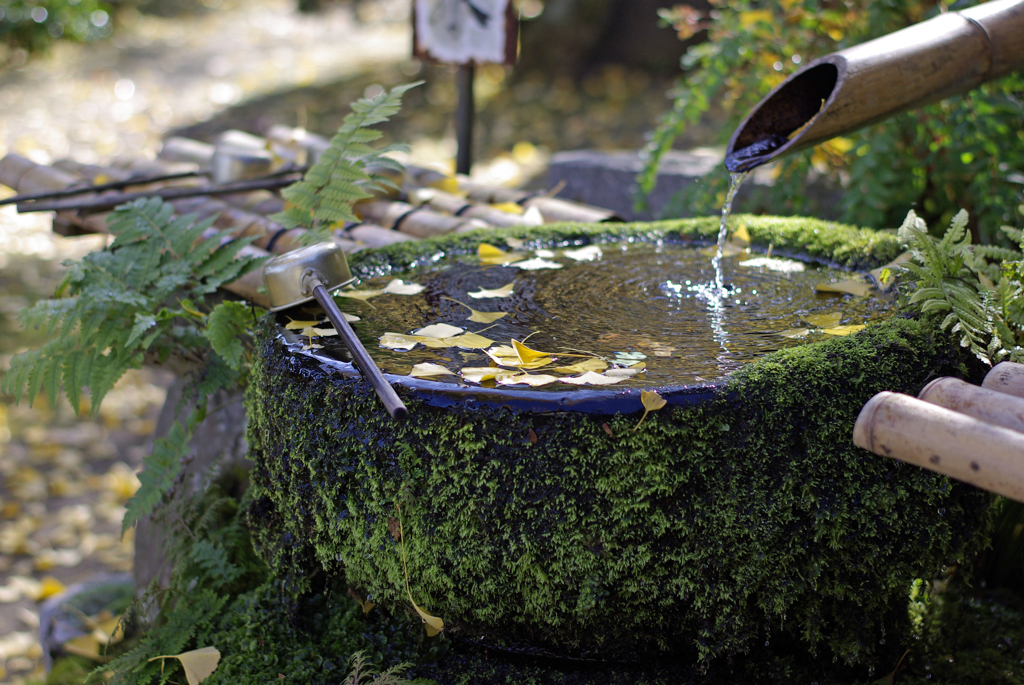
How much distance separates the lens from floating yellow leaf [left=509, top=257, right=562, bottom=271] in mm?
2611

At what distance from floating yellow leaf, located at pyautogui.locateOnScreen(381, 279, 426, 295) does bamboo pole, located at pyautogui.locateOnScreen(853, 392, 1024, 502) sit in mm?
1382

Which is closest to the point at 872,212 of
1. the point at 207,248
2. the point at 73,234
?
the point at 207,248

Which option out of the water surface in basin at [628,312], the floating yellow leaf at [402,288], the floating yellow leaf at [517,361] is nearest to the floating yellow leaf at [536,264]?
the water surface in basin at [628,312]

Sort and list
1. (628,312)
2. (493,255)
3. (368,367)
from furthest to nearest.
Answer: (493,255), (628,312), (368,367)

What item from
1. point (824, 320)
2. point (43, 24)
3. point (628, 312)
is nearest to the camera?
point (824, 320)

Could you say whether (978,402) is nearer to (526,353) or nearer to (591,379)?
(591,379)

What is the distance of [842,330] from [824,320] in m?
0.11

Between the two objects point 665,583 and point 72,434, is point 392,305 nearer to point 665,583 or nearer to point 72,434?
point 665,583

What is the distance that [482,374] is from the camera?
5.63 ft

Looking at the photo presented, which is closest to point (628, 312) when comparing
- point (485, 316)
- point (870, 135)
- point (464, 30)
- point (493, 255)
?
point (485, 316)

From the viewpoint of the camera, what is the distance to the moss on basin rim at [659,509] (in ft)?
5.21

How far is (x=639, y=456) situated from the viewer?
61.6 inches

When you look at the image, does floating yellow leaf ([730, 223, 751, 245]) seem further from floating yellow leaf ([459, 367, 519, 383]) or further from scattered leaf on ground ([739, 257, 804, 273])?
floating yellow leaf ([459, 367, 519, 383])

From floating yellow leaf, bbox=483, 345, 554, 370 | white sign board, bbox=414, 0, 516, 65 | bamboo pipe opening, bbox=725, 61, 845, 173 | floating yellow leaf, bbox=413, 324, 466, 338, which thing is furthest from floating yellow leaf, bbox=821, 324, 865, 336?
white sign board, bbox=414, 0, 516, 65
